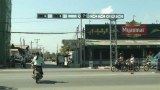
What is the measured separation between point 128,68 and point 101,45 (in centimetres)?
2901

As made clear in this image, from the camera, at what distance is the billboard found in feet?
246

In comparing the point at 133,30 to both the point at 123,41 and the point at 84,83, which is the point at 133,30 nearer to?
the point at 123,41

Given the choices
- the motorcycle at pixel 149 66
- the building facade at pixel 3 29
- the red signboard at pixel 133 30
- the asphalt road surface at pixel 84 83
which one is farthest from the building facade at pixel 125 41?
the asphalt road surface at pixel 84 83

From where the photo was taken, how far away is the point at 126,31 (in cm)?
7531

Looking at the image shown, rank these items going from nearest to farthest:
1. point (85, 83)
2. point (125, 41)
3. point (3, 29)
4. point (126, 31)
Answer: point (85, 83)
point (3, 29)
point (125, 41)
point (126, 31)

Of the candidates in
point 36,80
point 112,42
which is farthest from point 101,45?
point 36,80

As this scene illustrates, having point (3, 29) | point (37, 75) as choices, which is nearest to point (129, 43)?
point (3, 29)

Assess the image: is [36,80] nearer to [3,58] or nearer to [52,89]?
[52,89]

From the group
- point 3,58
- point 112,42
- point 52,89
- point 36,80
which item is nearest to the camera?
point 52,89

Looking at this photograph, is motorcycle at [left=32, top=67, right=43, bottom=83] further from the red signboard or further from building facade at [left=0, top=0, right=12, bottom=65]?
the red signboard

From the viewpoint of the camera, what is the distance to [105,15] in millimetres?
64062

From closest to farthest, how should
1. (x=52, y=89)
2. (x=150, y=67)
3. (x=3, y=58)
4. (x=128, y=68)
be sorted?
(x=52, y=89) → (x=128, y=68) → (x=150, y=67) → (x=3, y=58)

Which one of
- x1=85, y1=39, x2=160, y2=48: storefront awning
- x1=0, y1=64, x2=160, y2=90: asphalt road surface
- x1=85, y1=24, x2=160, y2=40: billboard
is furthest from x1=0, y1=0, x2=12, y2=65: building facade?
x1=0, y1=64, x2=160, y2=90: asphalt road surface

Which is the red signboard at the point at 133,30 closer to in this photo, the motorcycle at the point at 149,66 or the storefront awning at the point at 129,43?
the storefront awning at the point at 129,43
